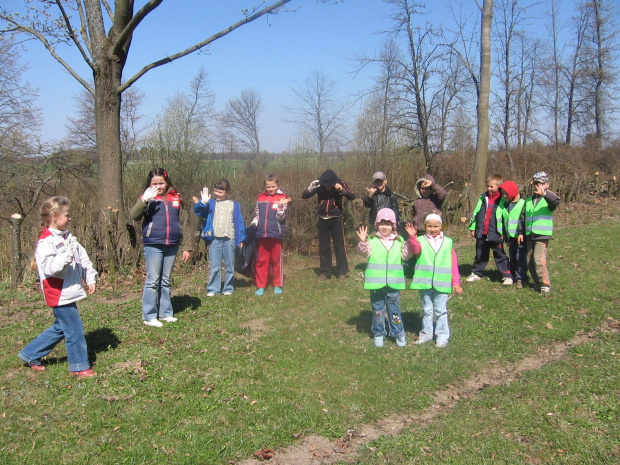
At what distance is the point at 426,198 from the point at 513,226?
160cm

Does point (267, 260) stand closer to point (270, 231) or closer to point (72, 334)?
point (270, 231)

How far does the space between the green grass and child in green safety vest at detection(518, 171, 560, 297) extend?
13.7 inches

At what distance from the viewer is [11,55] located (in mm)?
19047

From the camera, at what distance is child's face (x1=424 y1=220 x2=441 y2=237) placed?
20.1ft

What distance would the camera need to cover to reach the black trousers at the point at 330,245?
9477 millimetres

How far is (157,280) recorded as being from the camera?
22.5 ft

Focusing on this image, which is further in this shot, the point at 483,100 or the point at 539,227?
the point at 483,100

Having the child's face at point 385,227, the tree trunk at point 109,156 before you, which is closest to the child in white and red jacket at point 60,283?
the child's face at point 385,227

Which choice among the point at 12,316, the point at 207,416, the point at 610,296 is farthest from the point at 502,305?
the point at 12,316

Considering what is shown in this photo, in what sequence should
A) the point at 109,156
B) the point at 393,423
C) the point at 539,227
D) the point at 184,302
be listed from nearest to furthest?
the point at 393,423 < the point at 184,302 < the point at 539,227 < the point at 109,156

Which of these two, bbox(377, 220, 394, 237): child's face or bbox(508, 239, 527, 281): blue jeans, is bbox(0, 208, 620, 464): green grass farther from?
bbox(377, 220, 394, 237): child's face

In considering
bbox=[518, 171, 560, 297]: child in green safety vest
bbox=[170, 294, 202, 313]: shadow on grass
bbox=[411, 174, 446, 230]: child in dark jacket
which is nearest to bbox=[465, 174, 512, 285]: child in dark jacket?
bbox=[518, 171, 560, 297]: child in green safety vest

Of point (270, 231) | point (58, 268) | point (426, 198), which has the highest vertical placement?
point (426, 198)

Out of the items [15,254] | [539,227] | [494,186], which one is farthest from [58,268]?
[494,186]
